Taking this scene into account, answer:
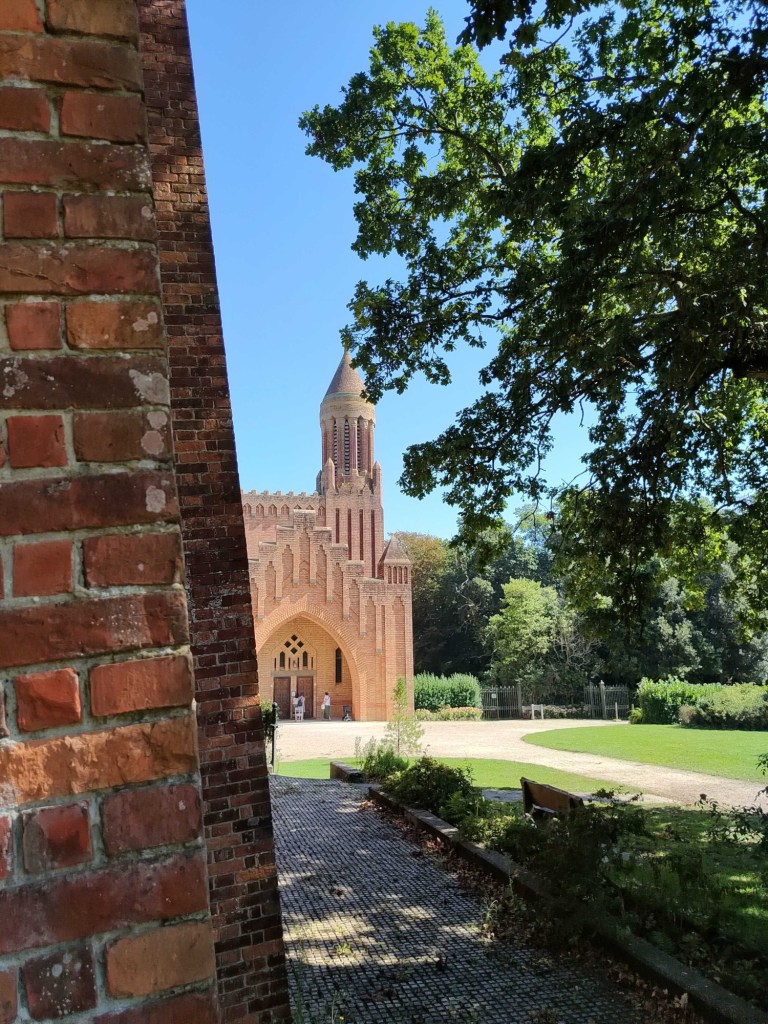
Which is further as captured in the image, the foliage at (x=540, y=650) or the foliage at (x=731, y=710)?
the foliage at (x=540, y=650)

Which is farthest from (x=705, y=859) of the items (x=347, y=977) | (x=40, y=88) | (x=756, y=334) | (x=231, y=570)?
(x=40, y=88)

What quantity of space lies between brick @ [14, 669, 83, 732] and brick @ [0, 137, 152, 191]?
761 millimetres

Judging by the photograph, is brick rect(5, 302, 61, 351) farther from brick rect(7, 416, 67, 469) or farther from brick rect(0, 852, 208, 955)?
brick rect(0, 852, 208, 955)


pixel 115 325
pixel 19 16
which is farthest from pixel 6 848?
pixel 19 16

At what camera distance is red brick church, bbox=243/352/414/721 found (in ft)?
125

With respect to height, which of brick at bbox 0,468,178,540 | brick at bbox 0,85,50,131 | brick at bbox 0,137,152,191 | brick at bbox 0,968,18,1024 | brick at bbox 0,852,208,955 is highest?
brick at bbox 0,85,50,131

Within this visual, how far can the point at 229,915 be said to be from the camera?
4230mm

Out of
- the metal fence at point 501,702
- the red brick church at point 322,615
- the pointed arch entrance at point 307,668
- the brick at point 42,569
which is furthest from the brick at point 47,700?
the metal fence at point 501,702

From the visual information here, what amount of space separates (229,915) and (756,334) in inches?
270

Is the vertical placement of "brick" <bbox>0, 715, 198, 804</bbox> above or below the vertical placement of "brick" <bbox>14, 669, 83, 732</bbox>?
below

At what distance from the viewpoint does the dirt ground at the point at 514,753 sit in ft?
41.2

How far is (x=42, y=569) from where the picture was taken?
1.08m

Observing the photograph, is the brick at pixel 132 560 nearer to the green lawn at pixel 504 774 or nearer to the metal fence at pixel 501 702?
the green lawn at pixel 504 774

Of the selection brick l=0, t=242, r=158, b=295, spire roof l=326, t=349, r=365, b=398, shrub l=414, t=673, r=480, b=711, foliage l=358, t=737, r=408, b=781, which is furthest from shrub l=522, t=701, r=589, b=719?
brick l=0, t=242, r=158, b=295
